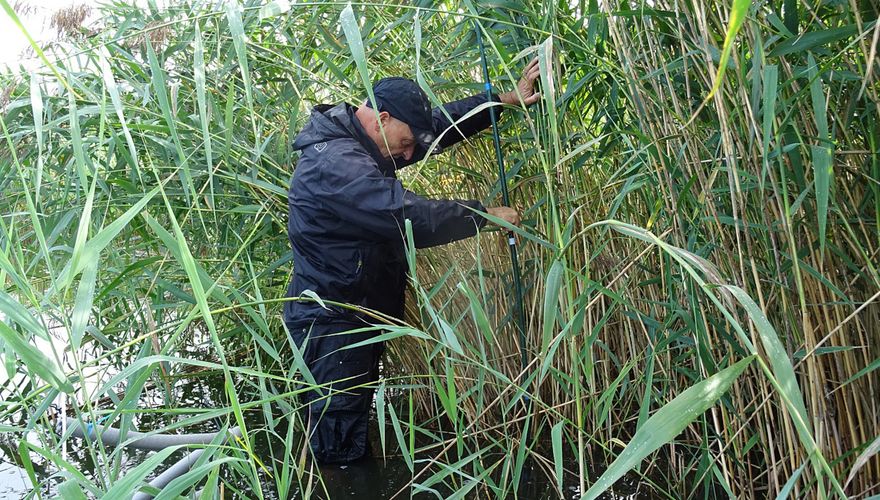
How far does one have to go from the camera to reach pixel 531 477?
2730 millimetres

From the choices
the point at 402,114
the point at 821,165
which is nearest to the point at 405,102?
the point at 402,114

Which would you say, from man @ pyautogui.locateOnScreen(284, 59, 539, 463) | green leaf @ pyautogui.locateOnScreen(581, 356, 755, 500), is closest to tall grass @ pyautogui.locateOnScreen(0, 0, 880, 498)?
green leaf @ pyautogui.locateOnScreen(581, 356, 755, 500)

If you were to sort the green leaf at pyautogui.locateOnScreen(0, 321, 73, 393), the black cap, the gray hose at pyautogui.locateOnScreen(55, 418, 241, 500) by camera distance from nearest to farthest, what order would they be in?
1. the green leaf at pyautogui.locateOnScreen(0, 321, 73, 393)
2. the gray hose at pyautogui.locateOnScreen(55, 418, 241, 500)
3. the black cap

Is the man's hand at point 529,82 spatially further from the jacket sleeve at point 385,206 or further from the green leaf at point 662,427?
the green leaf at point 662,427

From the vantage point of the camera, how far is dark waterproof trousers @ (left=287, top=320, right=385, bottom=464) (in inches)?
112

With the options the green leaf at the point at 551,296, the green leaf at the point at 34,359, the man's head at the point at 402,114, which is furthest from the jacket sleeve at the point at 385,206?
the green leaf at the point at 34,359

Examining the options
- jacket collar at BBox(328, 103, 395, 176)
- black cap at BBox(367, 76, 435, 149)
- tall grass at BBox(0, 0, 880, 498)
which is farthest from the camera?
jacket collar at BBox(328, 103, 395, 176)

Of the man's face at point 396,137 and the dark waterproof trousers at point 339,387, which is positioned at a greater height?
the man's face at point 396,137

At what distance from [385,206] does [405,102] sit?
336mm

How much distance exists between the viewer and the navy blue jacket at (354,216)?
8.11 ft

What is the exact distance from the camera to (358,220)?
2570 millimetres

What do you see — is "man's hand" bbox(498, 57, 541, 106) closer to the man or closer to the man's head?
the man

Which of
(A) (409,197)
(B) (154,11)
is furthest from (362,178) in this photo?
(B) (154,11)

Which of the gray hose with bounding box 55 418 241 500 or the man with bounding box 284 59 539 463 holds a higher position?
the man with bounding box 284 59 539 463
